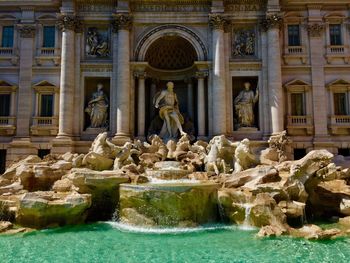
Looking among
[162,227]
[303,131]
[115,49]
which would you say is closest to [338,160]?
[303,131]

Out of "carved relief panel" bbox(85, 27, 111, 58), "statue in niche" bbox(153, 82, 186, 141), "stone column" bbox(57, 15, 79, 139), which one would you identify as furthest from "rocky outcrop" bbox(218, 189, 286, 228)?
"carved relief panel" bbox(85, 27, 111, 58)

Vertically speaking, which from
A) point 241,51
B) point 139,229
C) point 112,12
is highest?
point 112,12

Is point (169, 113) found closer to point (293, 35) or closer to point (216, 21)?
point (216, 21)

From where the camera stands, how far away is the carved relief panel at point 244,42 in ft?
72.2

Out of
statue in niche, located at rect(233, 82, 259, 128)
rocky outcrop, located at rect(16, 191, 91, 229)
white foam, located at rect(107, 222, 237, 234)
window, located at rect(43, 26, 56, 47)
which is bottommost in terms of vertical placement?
white foam, located at rect(107, 222, 237, 234)

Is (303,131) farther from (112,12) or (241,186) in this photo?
(112,12)

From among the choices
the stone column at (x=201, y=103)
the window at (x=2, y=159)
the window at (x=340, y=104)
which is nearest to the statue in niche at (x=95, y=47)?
the stone column at (x=201, y=103)

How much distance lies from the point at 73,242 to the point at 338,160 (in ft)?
55.6

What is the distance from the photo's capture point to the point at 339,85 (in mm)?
21922

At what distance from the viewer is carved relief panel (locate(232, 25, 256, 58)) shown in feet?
72.2

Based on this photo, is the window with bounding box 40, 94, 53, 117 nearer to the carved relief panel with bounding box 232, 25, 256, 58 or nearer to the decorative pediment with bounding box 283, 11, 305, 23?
the carved relief panel with bounding box 232, 25, 256, 58

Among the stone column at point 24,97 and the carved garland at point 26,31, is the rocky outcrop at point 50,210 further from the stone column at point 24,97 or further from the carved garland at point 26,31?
the carved garland at point 26,31

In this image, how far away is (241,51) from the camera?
72.5 feet

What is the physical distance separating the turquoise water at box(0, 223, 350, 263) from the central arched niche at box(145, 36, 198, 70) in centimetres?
1412
